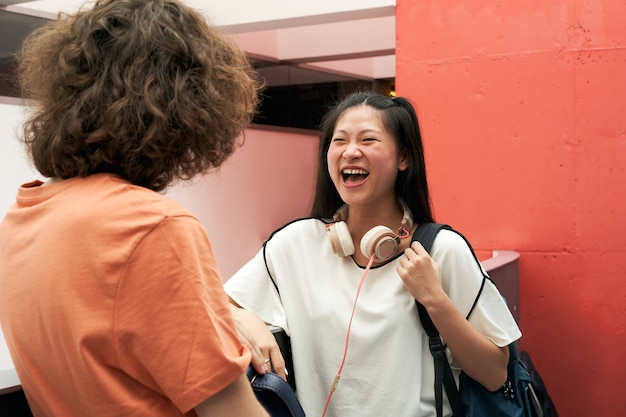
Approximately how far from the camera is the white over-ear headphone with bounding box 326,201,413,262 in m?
2.29

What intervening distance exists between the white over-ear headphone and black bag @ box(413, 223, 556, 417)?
2.2 inches

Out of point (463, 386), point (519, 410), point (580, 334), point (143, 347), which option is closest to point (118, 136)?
point (143, 347)

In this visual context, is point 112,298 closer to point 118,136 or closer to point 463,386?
point 118,136

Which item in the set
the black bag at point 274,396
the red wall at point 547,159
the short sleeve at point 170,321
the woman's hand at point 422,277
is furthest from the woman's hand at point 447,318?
the red wall at point 547,159

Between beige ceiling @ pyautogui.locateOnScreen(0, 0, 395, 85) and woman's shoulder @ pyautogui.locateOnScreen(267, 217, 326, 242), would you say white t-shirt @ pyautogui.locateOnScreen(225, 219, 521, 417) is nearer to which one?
woman's shoulder @ pyautogui.locateOnScreen(267, 217, 326, 242)

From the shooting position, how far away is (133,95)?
1.26 m

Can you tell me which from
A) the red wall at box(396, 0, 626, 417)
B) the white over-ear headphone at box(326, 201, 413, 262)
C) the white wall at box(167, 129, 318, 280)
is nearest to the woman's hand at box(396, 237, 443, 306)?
the white over-ear headphone at box(326, 201, 413, 262)

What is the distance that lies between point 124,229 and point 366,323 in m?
1.20

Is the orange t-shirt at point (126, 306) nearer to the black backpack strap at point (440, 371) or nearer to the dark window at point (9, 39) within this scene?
the black backpack strap at point (440, 371)

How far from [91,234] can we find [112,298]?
0.10 metres

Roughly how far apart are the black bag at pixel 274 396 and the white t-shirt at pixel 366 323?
771 millimetres

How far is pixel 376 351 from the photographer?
2.23m

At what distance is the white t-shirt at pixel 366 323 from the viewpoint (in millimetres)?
2209

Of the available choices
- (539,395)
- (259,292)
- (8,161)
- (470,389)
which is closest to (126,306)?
(259,292)
